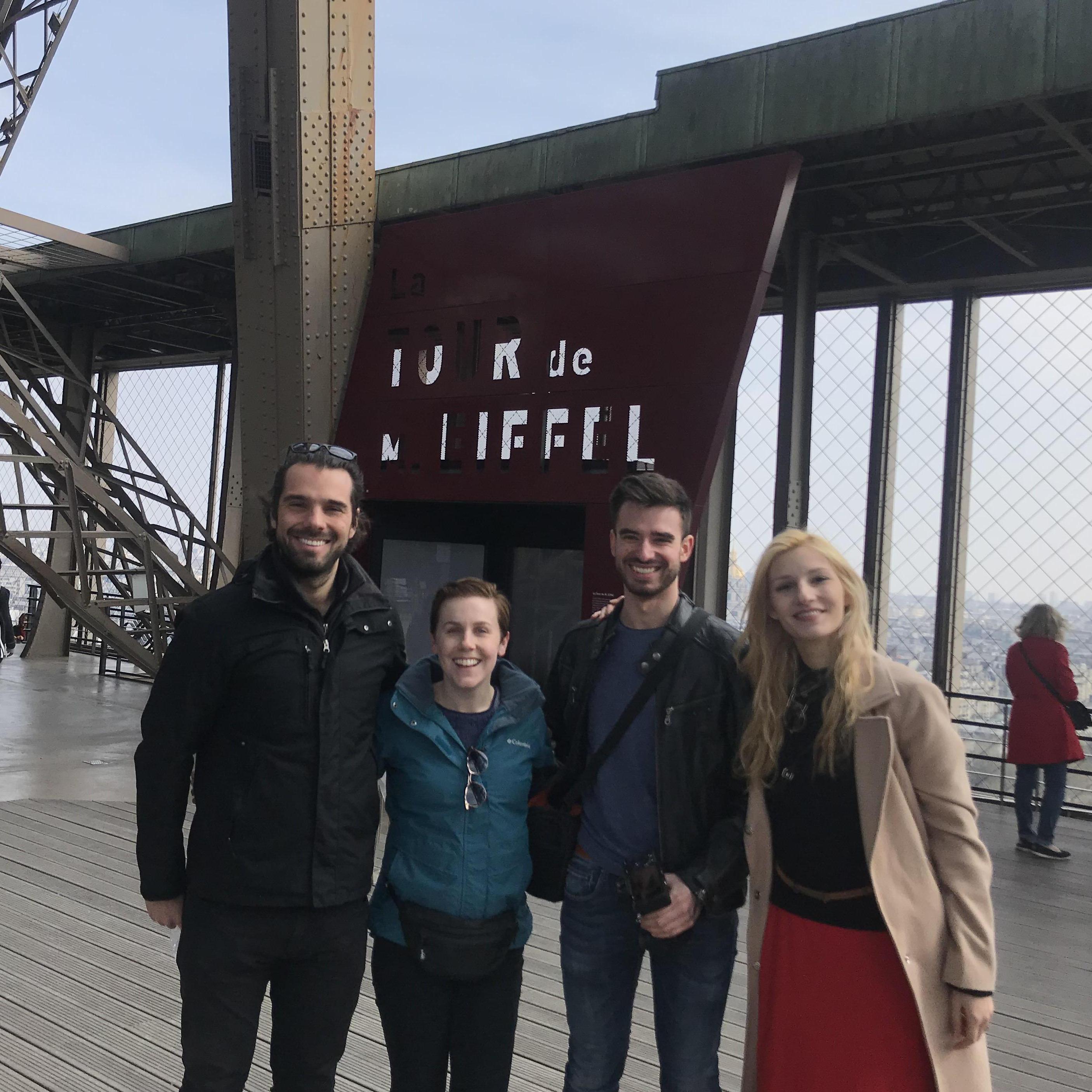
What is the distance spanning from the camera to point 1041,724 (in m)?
7.19

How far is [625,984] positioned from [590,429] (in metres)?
5.27

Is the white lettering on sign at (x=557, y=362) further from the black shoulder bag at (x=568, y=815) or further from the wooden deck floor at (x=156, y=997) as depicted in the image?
the black shoulder bag at (x=568, y=815)

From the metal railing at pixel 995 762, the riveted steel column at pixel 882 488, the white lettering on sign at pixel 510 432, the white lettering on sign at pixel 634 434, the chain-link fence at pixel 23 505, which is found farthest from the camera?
the chain-link fence at pixel 23 505

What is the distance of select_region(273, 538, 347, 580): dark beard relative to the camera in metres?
2.48

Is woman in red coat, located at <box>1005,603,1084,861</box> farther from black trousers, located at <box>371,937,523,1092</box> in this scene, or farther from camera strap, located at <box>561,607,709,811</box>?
black trousers, located at <box>371,937,523,1092</box>

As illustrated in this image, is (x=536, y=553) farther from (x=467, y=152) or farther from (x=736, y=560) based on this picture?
(x=467, y=152)

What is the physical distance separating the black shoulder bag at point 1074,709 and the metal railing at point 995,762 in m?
1.60

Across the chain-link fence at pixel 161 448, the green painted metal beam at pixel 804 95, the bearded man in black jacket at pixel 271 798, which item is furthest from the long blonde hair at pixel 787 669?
the chain-link fence at pixel 161 448

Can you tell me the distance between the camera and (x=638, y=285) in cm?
733

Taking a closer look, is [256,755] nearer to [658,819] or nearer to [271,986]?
[271,986]

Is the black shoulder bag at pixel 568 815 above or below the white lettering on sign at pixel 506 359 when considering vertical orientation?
below

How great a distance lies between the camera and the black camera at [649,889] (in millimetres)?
2393

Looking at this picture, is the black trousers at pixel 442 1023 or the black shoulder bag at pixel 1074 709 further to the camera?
the black shoulder bag at pixel 1074 709

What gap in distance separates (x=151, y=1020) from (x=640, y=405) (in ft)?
15.7
